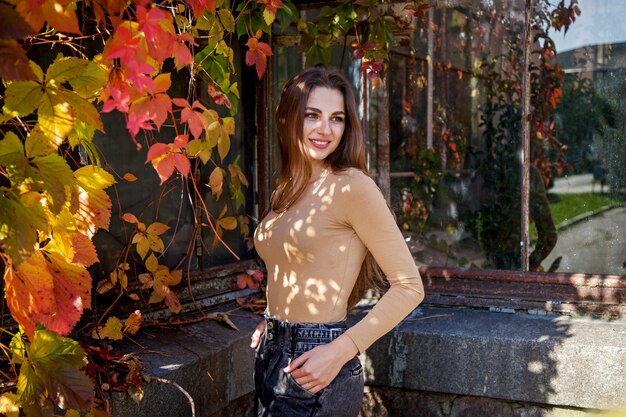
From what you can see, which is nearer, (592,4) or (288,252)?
(288,252)

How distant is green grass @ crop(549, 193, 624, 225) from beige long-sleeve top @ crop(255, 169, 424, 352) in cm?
229

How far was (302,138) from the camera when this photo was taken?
2.45 m

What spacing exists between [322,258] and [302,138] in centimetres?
41

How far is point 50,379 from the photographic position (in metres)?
1.85

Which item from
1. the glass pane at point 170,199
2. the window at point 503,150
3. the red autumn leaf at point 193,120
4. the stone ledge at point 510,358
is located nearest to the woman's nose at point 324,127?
the red autumn leaf at point 193,120

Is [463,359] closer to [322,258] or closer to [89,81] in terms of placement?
[322,258]

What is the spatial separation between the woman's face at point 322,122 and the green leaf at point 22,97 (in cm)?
92

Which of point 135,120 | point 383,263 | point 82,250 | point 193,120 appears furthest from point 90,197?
point 383,263

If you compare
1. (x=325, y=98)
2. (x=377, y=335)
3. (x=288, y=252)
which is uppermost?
(x=325, y=98)

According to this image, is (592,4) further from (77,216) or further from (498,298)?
(77,216)

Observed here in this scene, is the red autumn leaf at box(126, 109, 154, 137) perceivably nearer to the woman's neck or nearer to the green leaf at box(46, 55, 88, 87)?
the green leaf at box(46, 55, 88, 87)

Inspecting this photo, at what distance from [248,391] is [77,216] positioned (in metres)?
1.75

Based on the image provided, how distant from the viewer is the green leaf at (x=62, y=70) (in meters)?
1.76

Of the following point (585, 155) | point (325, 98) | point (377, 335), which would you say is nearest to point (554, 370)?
point (585, 155)
